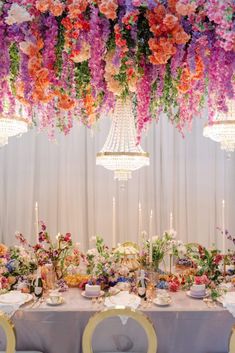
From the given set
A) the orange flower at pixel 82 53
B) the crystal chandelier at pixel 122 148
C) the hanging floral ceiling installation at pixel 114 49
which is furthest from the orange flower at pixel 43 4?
the crystal chandelier at pixel 122 148

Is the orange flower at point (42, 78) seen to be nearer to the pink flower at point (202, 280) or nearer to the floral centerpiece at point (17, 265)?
the floral centerpiece at point (17, 265)

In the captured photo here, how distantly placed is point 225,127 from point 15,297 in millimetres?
1832

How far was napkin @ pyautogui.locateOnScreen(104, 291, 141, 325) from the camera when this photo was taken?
88.5 inches

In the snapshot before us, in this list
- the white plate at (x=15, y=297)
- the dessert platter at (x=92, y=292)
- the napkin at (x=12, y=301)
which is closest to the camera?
the napkin at (x=12, y=301)

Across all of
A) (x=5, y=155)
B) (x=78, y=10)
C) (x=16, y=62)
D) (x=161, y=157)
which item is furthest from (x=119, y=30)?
(x=5, y=155)

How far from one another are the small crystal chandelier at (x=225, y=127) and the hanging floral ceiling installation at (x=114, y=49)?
1.14 ft

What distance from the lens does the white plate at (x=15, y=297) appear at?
7.44 feet

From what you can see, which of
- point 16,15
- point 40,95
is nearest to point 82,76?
point 40,95

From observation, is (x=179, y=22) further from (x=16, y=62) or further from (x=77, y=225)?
(x=77, y=225)

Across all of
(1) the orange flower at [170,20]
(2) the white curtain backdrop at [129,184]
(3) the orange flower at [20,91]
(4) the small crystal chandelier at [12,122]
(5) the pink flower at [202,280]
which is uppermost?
(1) the orange flower at [170,20]

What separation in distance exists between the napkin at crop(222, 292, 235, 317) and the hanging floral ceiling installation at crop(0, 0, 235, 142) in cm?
115

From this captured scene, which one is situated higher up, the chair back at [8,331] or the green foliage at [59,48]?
the green foliage at [59,48]

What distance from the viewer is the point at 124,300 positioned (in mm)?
2322

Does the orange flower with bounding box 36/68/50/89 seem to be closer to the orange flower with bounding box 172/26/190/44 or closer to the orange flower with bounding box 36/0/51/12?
the orange flower with bounding box 36/0/51/12
